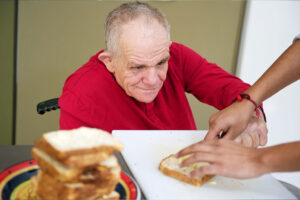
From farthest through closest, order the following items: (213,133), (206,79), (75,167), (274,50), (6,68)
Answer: (274,50) → (6,68) → (206,79) → (213,133) → (75,167)

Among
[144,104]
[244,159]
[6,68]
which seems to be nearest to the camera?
[244,159]

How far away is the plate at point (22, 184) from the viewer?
75 cm

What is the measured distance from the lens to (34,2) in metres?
2.32

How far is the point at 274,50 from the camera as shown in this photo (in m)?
3.00

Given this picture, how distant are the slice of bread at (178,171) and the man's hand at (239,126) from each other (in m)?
0.18

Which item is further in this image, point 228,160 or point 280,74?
point 280,74

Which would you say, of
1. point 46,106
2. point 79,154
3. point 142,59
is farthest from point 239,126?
point 46,106

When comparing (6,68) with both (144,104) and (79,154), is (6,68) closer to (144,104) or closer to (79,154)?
(144,104)

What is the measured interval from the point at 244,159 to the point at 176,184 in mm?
219

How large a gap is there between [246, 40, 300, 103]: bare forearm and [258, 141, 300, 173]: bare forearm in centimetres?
44

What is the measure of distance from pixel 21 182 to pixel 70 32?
74.0 inches

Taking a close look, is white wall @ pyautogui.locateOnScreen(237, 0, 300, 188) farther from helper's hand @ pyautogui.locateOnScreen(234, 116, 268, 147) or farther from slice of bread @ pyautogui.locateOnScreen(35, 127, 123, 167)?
slice of bread @ pyautogui.locateOnScreen(35, 127, 123, 167)

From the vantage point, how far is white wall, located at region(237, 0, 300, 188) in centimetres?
289

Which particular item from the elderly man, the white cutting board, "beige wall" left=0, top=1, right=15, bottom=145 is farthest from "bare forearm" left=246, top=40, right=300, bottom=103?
"beige wall" left=0, top=1, right=15, bottom=145
